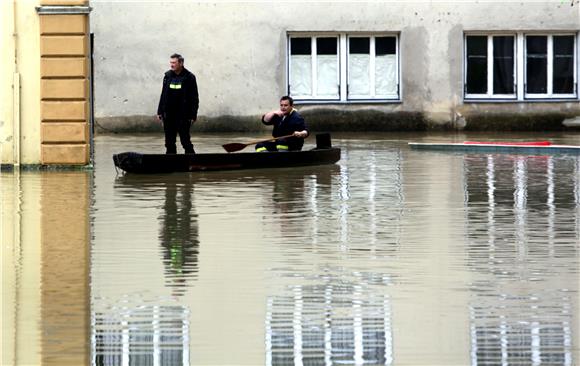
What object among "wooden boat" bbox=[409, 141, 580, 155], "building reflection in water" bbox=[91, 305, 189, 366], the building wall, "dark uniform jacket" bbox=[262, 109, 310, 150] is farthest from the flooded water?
the building wall

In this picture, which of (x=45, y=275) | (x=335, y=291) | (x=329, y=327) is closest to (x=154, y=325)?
(x=329, y=327)

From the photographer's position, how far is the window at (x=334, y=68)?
124ft

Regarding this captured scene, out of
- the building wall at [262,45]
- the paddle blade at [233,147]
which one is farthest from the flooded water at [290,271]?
the building wall at [262,45]

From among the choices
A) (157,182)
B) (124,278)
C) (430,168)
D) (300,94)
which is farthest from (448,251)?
(300,94)

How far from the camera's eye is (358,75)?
38.1 m

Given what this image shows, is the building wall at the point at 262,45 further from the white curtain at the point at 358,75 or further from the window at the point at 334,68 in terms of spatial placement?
the white curtain at the point at 358,75

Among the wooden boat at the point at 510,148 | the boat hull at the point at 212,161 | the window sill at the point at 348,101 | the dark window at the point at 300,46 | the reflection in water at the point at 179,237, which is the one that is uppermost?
the dark window at the point at 300,46

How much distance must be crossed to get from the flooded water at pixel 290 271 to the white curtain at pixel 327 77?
16.0 metres

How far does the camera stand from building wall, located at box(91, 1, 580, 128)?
3728 centimetres

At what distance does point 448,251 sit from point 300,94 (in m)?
24.5

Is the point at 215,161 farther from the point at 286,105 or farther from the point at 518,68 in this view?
the point at 518,68

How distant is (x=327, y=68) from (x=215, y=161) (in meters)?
14.9

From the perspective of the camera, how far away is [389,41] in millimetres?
38156

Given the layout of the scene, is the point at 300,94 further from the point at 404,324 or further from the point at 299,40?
the point at 404,324
